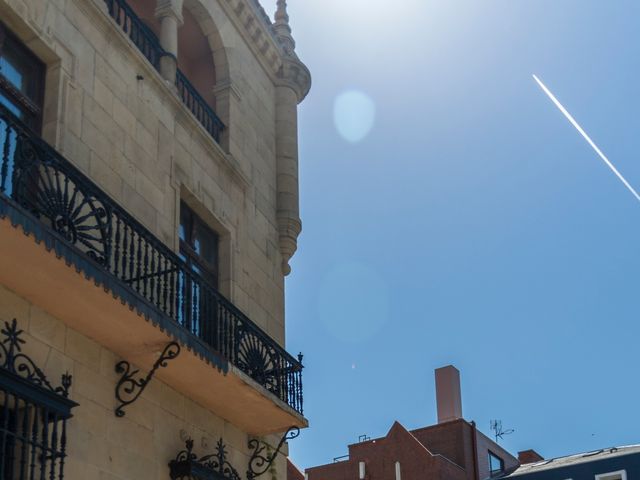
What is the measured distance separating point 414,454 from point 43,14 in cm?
3689

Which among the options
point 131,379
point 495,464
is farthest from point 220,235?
point 495,464

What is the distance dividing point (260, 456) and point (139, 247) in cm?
443

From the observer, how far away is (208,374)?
1326 centimetres

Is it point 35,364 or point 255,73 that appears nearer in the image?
point 35,364

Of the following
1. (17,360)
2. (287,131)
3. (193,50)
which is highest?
(193,50)

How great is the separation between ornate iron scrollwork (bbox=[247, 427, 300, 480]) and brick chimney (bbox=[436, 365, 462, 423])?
3346cm

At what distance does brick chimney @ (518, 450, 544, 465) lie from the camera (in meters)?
51.9

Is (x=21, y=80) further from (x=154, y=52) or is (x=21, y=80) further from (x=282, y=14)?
(x=282, y=14)

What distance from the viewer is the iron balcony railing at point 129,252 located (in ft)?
34.4

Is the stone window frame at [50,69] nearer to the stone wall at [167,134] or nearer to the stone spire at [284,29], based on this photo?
the stone wall at [167,134]

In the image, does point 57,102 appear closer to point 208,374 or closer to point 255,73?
point 208,374

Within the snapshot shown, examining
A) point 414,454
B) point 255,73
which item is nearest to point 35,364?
point 255,73

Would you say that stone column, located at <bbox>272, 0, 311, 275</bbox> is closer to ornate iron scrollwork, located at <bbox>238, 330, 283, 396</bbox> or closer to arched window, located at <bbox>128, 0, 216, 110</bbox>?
arched window, located at <bbox>128, 0, 216, 110</bbox>

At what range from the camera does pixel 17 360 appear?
34.2ft
